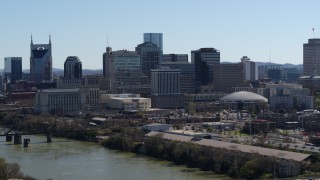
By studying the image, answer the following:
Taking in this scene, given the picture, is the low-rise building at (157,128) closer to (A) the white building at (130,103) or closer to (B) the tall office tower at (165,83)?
(A) the white building at (130,103)

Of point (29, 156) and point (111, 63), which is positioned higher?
point (111, 63)

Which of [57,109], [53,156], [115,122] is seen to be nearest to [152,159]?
[53,156]

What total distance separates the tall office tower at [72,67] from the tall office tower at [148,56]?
12.1ft

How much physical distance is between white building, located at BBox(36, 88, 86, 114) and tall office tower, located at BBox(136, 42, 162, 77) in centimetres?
1241

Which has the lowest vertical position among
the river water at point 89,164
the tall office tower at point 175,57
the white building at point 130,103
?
the river water at point 89,164

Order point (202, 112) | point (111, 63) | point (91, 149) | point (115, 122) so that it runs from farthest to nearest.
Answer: point (111, 63) → point (202, 112) → point (115, 122) → point (91, 149)

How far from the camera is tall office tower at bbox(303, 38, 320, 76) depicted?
4456 cm

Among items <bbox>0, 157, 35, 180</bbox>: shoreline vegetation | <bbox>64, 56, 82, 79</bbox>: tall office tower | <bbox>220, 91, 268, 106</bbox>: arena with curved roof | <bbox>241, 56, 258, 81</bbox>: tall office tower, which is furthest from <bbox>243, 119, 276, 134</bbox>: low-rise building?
<bbox>241, 56, 258, 81</bbox>: tall office tower

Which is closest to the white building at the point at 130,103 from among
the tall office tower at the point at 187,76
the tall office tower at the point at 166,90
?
the tall office tower at the point at 166,90

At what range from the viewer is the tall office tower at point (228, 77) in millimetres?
36625

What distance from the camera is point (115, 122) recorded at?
71.6 feet

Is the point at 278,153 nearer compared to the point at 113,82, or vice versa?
the point at 278,153

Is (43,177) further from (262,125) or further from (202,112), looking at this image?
(202,112)

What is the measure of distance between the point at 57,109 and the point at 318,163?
57.6 ft
